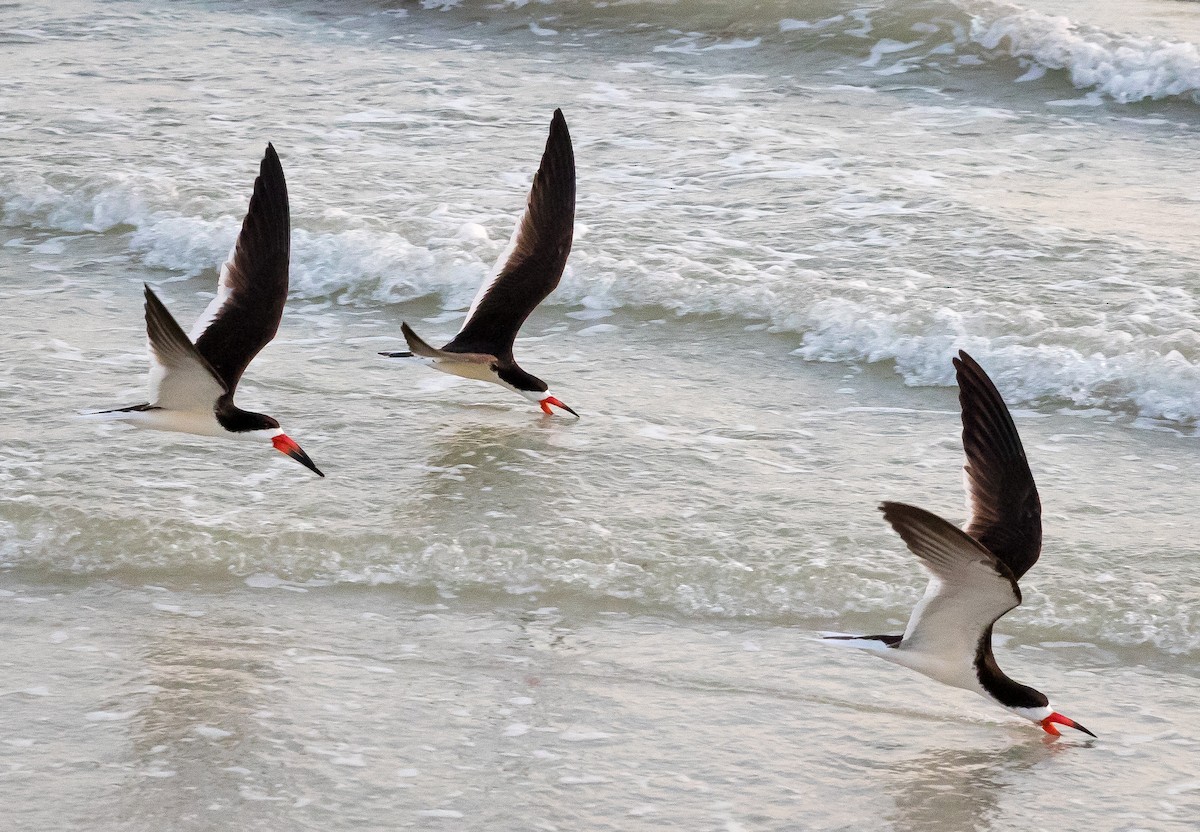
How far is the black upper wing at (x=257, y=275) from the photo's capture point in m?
5.64

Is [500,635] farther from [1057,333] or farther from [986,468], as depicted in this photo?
[1057,333]

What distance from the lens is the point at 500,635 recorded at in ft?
15.0

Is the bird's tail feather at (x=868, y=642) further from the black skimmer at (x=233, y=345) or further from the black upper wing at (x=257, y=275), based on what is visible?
the black upper wing at (x=257, y=275)

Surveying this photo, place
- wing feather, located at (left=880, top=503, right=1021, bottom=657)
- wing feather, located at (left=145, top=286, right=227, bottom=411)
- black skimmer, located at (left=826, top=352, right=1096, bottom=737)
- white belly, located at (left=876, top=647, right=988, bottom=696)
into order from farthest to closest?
1. wing feather, located at (left=145, top=286, right=227, bottom=411)
2. white belly, located at (left=876, top=647, right=988, bottom=696)
3. black skimmer, located at (left=826, top=352, right=1096, bottom=737)
4. wing feather, located at (left=880, top=503, right=1021, bottom=657)

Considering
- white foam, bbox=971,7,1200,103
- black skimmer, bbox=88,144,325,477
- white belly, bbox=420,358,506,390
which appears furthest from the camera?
white foam, bbox=971,7,1200,103

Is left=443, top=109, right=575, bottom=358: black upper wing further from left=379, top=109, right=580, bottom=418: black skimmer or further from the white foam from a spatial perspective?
the white foam

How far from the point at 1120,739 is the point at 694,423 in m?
2.59

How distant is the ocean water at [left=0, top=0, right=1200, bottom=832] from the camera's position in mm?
3928

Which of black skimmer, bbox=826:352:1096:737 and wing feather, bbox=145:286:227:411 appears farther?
wing feather, bbox=145:286:227:411

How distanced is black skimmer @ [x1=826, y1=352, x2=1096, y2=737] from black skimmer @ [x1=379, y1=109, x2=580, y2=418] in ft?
8.35

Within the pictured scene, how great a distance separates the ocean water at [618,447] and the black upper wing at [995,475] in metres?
0.56

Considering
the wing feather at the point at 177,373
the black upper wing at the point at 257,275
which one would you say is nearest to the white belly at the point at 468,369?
the black upper wing at the point at 257,275

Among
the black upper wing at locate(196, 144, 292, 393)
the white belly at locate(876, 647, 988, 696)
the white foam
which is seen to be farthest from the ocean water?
the black upper wing at locate(196, 144, 292, 393)

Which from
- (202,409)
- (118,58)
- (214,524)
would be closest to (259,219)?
(202,409)
